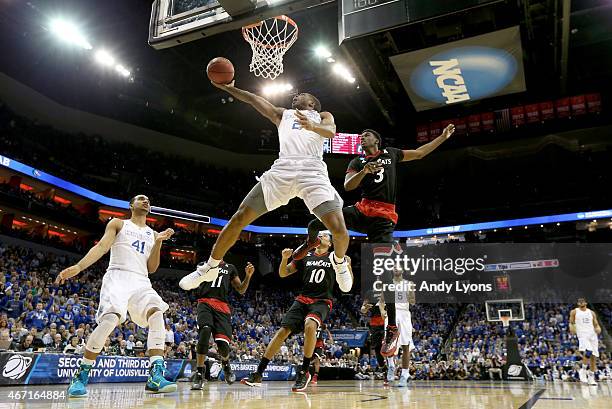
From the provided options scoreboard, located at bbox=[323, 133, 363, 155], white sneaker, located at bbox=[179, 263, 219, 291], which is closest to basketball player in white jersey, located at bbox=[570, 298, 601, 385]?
white sneaker, located at bbox=[179, 263, 219, 291]

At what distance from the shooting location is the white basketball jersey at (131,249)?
5.38 metres

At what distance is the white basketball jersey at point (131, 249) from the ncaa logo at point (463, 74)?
11.8 metres

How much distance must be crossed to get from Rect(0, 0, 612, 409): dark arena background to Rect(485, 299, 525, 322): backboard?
16 centimetres

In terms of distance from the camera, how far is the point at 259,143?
29844mm

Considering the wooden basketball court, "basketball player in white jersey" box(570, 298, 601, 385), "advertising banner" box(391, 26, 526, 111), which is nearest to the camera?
the wooden basketball court

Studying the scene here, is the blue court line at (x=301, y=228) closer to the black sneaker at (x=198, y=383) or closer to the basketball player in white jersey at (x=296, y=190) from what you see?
the black sneaker at (x=198, y=383)

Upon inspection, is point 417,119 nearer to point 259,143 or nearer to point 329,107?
point 329,107

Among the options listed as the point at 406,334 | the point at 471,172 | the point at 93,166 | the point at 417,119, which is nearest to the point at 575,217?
the point at 471,172

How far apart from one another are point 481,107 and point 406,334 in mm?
15282

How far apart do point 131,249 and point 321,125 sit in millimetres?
2644

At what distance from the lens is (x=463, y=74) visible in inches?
622

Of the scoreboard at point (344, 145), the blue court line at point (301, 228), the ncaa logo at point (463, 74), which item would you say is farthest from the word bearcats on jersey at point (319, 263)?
the blue court line at point (301, 228)

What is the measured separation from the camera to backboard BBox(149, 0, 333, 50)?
6.43 meters

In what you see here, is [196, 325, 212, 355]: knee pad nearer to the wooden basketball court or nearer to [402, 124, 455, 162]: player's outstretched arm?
the wooden basketball court
